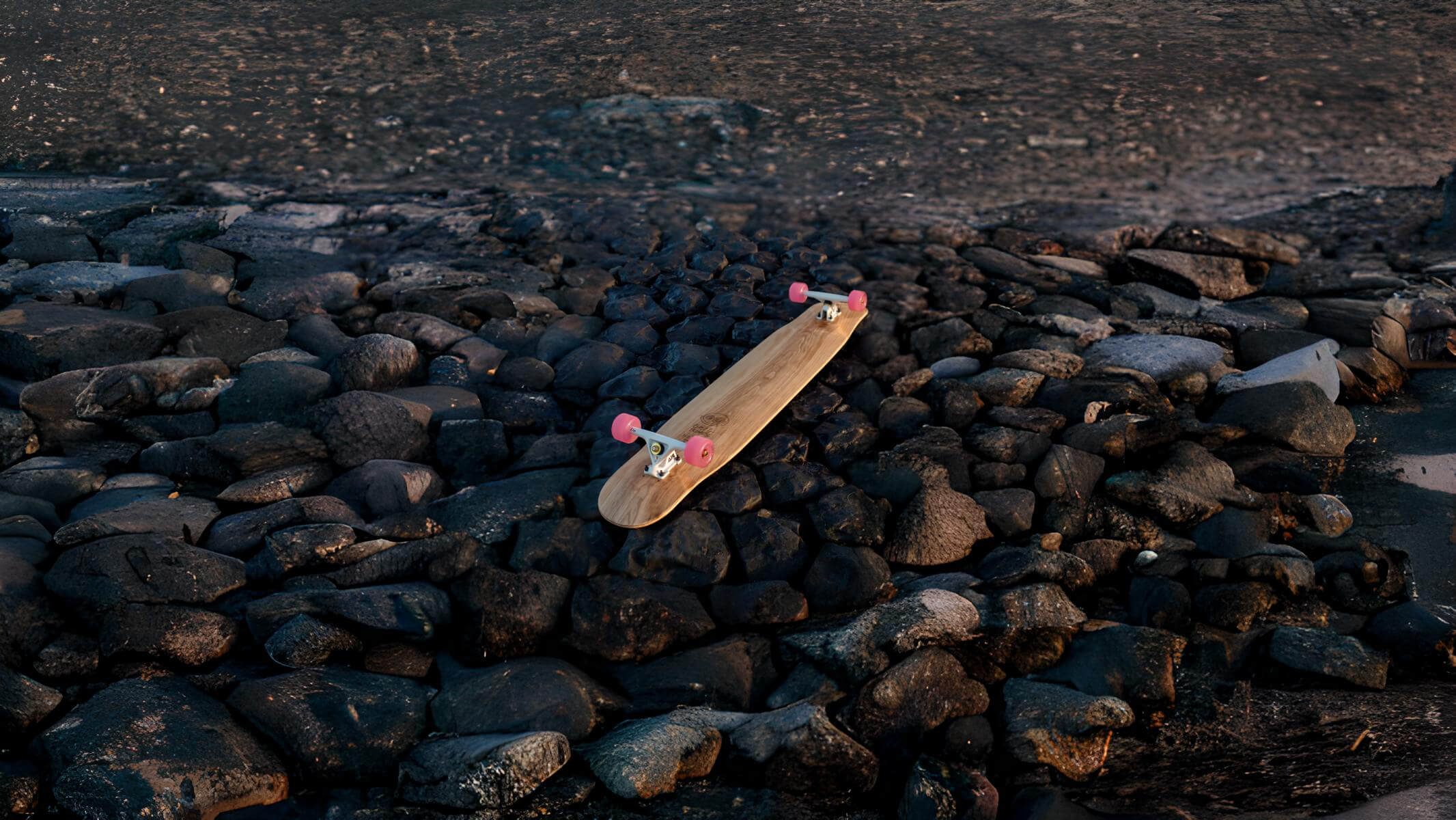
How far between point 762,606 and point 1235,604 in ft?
4.82

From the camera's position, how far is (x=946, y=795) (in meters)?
2.54

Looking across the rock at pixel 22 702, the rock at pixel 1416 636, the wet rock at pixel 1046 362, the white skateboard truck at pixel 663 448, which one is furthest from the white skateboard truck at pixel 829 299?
the rock at pixel 22 702

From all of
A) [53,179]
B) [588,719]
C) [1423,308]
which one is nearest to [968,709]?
[588,719]

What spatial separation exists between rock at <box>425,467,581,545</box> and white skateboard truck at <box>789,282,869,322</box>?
1494 millimetres

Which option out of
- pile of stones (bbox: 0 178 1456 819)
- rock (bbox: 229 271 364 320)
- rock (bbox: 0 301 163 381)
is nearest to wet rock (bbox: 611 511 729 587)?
pile of stones (bbox: 0 178 1456 819)

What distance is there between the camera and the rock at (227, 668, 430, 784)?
266 cm

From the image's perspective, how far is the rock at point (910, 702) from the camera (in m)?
2.79

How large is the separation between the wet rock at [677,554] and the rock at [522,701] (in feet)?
1.56

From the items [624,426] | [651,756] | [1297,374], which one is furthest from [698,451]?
[1297,374]

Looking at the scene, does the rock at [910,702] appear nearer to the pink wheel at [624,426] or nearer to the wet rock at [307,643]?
the pink wheel at [624,426]

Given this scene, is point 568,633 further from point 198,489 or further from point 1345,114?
point 1345,114

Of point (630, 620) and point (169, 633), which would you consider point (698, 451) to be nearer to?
point (630, 620)

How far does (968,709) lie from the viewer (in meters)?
2.86

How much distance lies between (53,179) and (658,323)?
3.97 metres
